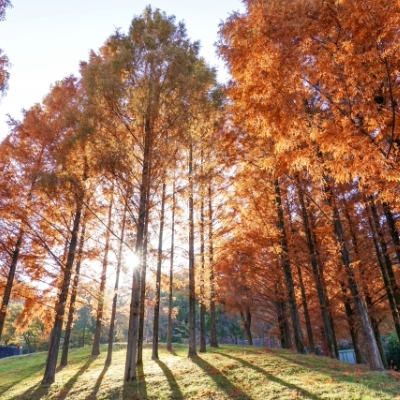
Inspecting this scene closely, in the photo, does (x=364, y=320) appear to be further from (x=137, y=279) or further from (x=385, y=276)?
(x=137, y=279)

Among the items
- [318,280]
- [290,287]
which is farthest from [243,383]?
[318,280]

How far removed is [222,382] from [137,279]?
325 cm

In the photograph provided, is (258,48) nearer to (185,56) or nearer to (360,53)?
(360,53)

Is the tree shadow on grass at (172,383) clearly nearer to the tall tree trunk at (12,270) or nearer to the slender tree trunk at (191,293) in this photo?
the slender tree trunk at (191,293)

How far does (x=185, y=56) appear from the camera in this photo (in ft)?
29.0

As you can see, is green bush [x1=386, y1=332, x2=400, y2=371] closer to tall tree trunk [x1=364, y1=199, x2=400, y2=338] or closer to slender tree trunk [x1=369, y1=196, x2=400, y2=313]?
tall tree trunk [x1=364, y1=199, x2=400, y2=338]

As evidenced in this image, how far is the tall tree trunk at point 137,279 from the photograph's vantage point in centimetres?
740

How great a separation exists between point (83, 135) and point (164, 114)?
2416 mm

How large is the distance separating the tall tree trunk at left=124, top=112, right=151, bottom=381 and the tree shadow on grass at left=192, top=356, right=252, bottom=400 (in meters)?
2.10

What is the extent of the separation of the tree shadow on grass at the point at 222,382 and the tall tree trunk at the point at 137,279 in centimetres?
210

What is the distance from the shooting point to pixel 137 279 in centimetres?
779

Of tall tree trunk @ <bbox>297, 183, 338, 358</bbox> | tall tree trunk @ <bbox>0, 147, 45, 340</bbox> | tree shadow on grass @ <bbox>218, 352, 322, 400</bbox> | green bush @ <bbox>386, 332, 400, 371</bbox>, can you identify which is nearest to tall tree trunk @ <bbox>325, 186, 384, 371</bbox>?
tree shadow on grass @ <bbox>218, 352, 322, 400</bbox>

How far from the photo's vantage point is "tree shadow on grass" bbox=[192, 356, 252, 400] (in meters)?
6.01

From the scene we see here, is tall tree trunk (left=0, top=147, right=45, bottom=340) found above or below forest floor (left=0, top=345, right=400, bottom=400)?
above
